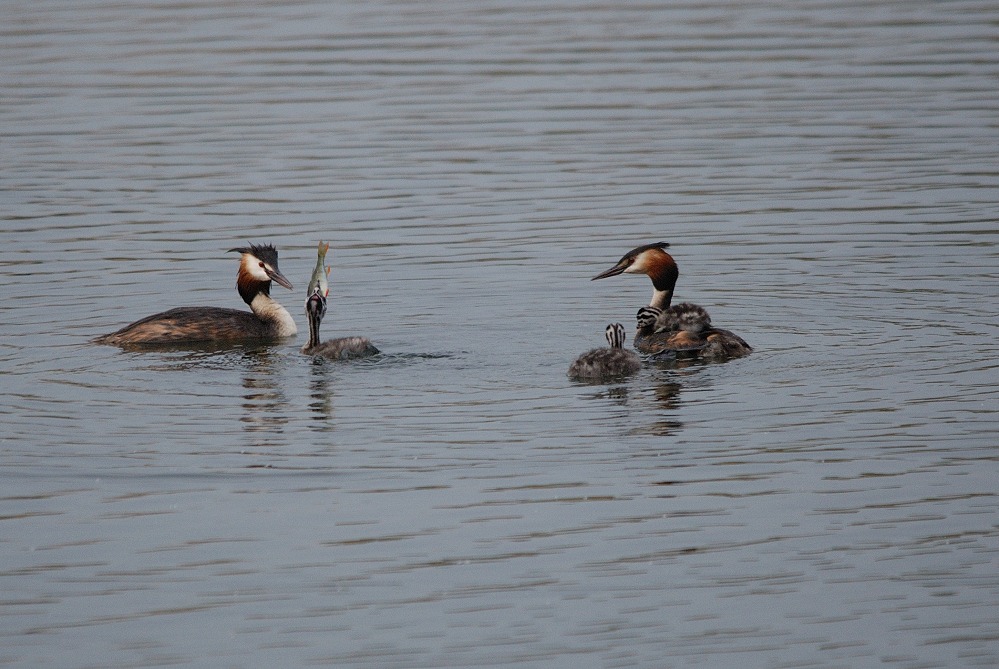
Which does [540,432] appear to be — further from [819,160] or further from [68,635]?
[819,160]

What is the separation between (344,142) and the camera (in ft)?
68.0

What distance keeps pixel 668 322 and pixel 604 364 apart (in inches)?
51.5

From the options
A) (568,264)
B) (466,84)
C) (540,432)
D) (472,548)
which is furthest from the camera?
(466,84)

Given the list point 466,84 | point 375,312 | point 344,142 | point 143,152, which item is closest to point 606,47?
point 466,84

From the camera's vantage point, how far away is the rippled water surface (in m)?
7.06

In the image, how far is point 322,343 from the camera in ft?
38.1

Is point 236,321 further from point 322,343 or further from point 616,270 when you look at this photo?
point 616,270

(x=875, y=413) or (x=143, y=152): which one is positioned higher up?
(x=143, y=152)

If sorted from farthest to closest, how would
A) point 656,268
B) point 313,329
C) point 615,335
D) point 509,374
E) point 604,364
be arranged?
1. point 656,268
2. point 313,329
3. point 615,335
4. point 509,374
5. point 604,364

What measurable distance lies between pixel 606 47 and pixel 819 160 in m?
8.08

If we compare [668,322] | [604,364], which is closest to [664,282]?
[668,322]

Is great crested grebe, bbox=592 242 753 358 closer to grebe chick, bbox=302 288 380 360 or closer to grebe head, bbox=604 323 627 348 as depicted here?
grebe head, bbox=604 323 627 348

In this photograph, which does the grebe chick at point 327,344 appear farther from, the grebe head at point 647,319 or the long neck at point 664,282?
the long neck at point 664,282

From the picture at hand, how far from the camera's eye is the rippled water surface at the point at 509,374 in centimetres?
706
